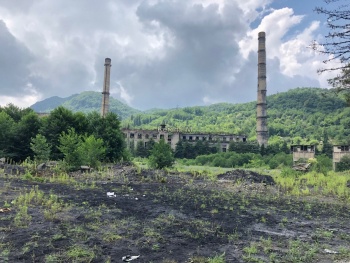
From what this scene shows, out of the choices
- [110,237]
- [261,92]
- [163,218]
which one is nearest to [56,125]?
[163,218]

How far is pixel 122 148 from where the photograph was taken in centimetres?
3012

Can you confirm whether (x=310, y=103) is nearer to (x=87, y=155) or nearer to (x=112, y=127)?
(x=112, y=127)

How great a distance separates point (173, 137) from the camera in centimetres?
7144

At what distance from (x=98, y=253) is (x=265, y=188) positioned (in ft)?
40.6

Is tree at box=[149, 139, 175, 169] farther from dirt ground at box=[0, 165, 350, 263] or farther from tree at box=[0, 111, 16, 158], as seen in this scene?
tree at box=[0, 111, 16, 158]

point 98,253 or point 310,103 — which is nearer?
point 98,253

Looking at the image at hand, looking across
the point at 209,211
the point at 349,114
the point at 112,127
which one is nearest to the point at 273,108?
the point at 349,114

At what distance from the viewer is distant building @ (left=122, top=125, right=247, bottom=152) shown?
71188mm

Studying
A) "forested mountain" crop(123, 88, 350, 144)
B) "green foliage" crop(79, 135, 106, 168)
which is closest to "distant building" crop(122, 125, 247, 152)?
"forested mountain" crop(123, 88, 350, 144)

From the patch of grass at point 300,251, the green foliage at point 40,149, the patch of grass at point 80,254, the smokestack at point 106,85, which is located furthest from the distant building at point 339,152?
the patch of grass at point 80,254

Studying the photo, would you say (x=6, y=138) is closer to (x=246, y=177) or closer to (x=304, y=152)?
(x=246, y=177)

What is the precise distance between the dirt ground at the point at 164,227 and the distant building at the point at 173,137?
57.2 metres

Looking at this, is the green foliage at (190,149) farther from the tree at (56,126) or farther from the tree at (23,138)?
the tree at (23,138)

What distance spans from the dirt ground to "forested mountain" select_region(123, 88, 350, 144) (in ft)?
212
